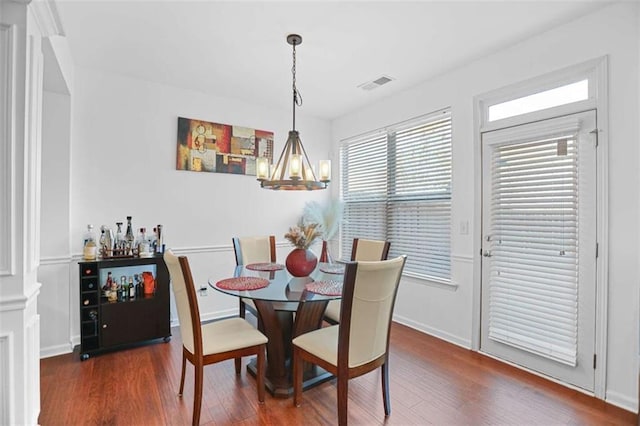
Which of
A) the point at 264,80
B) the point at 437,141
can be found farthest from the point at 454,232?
the point at 264,80

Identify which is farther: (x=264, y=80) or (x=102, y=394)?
(x=264, y=80)

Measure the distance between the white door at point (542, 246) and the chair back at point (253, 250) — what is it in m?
2.16

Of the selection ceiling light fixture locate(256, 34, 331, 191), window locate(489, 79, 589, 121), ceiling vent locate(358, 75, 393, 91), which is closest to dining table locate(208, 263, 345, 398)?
ceiling light fixture locate(256, 34, 331, 191)

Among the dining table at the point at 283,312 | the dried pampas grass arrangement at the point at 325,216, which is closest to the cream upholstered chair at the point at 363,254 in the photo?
the dining table at the point at 283,312

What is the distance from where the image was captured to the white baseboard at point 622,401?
2.15 metres

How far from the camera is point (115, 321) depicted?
306cm

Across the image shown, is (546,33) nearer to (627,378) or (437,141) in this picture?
(437,141)

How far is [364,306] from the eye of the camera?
74.4 inches

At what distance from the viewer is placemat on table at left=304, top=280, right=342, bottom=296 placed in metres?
2.20

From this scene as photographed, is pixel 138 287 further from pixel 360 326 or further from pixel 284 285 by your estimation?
pixel 360 326

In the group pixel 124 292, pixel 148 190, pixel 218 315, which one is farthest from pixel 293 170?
pixel 218 315

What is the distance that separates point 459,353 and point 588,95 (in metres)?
2.39

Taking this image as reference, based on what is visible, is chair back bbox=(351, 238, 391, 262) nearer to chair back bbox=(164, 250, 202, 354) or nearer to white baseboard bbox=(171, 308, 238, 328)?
chair back bbox=(164, 250, 202, 354)

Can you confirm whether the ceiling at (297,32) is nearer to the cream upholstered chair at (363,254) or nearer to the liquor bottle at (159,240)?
the liquor bottle at (159,240)
